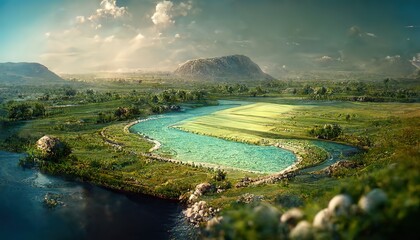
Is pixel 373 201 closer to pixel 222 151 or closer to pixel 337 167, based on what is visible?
pixel 337 167

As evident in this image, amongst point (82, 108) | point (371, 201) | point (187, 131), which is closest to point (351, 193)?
point (371, 201)

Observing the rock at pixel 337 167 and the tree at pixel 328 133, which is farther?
the tree at pixel 328 133

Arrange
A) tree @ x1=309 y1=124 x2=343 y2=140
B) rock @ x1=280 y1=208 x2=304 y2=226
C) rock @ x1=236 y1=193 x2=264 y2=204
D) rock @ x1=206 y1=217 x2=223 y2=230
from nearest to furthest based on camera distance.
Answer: rock @ x1=280 y1=208 x2=304 y2=226 < rock @ x1=206 y1=217 x2=223 y2=230 < rock @ x1=236 y1=193 x2=264 y2=204 < tree @ x1=309 y1=124 x2=343 y2=140

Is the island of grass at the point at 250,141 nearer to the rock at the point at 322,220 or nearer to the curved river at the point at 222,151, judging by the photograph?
the rock at the point at 322,220

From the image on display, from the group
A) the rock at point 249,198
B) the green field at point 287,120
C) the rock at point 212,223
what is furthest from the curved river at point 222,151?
the rock at point 212,223

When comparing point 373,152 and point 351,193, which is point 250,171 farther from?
point 351,193

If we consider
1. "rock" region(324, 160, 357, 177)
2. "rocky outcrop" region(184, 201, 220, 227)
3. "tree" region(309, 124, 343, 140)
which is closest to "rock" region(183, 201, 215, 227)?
"rocky outcrop" region(184, 201, 220, 227)

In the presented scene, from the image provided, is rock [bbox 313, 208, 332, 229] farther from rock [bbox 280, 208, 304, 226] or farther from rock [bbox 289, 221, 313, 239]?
rock [bbox 280, 208, 304, 226]
